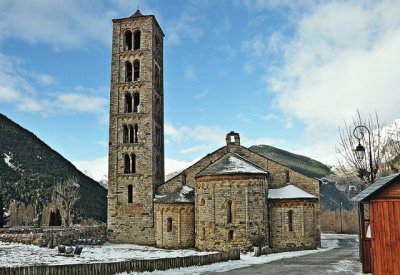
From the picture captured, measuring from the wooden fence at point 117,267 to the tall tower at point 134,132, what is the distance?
17.3 m

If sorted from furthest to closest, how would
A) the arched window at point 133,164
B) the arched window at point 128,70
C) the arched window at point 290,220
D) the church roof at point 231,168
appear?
the arched window at point 128,70 → the arched window at point 133,164 → the arched window at point 290,220 → the church roof at point 231,168

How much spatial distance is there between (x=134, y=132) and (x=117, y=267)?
956 inches

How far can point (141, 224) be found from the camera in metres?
39.7

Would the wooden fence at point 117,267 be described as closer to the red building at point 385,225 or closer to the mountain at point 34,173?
the red building at point 385,225

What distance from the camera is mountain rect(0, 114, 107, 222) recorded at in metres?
75.3

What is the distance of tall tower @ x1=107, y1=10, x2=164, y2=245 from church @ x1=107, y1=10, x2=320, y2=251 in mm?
100

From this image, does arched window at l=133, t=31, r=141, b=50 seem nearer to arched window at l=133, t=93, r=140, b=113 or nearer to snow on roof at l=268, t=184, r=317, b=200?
arched window at l=133, t=93, r=140, b=113

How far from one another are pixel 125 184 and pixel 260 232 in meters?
15.3

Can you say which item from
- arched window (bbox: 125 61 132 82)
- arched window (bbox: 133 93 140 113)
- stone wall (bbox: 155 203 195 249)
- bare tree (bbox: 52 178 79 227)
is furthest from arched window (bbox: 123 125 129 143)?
bare tree (bbox: 52 178 79 227)

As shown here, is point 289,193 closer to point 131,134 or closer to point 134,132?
point 134,132

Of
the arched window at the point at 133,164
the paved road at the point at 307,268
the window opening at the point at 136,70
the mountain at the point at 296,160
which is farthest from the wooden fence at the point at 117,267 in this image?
the mountain at the point at 296,160

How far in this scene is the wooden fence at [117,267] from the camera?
15.7 metres

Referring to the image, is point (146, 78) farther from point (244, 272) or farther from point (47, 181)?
point (47, 181)

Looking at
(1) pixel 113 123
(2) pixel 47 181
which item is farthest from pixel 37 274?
(2) pixel 47 181
